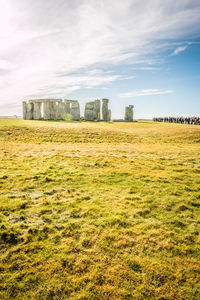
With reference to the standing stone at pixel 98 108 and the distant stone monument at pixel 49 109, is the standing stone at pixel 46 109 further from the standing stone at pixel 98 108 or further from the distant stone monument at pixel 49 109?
A: the standing stone at pixel 98 108

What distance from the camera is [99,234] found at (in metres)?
4.12

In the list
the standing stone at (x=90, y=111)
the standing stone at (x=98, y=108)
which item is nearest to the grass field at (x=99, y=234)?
the standing stone at (x=90, y=111)

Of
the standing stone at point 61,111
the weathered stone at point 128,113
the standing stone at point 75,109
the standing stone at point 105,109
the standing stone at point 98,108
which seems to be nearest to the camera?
the standing stone at point 61,111

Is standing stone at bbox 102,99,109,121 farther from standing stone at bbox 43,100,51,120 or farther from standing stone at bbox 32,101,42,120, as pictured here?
standing stone at bbox 32,101,42,120

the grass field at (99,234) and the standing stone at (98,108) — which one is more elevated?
the standing stone at (98,108)

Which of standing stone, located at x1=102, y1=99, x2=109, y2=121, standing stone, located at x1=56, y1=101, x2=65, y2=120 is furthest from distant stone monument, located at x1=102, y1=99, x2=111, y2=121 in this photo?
standing stone, located at x1=56, y1=101, x2=65, y2=120

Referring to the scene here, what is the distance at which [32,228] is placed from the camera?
13.9ft

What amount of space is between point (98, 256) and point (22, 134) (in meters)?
18.5

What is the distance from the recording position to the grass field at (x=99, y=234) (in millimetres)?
2994

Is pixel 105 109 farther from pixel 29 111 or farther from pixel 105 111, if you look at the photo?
pixel 29 111

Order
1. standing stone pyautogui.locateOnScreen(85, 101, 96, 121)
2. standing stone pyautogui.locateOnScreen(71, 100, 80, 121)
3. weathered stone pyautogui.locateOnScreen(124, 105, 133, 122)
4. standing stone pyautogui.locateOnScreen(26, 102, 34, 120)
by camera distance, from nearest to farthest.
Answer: standing stone pyautogui.locateOnScreen(26, 102, 34, 120), standing stone pyautogui.locateOnScreen(71, 100, 80, 121), standing stone pyautogui.locateOnScreen(85, 101, 96, 121), weathered stone pyautogui.locateOnScreen(124, 105, 133, 122)

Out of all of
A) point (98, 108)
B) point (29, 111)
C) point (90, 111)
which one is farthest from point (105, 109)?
point (29, 111)

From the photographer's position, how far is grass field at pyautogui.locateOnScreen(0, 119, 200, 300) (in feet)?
9.82

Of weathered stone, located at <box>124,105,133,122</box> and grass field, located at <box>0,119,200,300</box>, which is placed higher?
weathered stone, located at <box>124,105,133,122</box>
